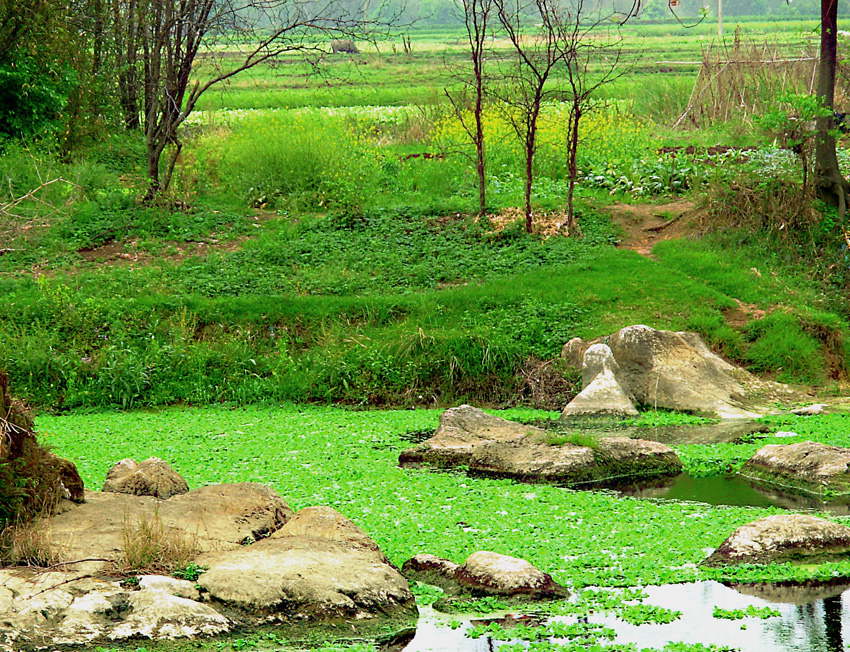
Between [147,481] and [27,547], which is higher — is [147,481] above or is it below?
below

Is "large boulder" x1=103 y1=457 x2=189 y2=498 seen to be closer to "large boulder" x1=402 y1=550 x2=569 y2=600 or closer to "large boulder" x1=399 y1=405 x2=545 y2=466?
"large boulder" x1=402 y1=550 x2=569 y2=600

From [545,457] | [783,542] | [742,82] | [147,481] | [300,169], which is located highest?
[742,82]

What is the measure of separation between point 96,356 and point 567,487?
7373 millimetres

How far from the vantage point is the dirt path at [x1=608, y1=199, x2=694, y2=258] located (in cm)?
1759

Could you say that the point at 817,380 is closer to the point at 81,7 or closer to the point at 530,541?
the point at 530,541

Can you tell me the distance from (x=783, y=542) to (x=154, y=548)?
4.23 meters

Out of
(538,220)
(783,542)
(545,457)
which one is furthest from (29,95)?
(783,542)

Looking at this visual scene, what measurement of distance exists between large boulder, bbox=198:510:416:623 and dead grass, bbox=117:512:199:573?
0.17 m

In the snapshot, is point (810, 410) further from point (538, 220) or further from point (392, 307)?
point (538, 220)

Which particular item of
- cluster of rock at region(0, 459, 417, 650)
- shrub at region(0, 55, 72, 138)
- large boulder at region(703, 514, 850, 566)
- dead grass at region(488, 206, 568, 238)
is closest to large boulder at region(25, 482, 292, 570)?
cluster of rock at region(0, 459, 417, 650)

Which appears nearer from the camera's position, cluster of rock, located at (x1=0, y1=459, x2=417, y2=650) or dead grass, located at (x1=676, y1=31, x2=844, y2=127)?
cluster of rock, located at (x1=0, y1=459, x2=417, y2=650)

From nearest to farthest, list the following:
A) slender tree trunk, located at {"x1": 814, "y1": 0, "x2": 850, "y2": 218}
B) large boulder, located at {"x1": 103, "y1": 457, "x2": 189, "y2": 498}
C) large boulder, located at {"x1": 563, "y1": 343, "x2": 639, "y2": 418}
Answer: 1. large boulder, located at {"x1": 103, "y1": 457, "x2": 189, "y2": 498}
2. large boulder, located at {"x1": 563, "y1": 343, "x2": 639, "y2": 418}
3. slender tree trunk, located at {"x1": 814, "y1": 0, "x2": 850, "y2": 218}

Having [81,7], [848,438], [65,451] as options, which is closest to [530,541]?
[848,438]

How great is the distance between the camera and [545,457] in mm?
10227
